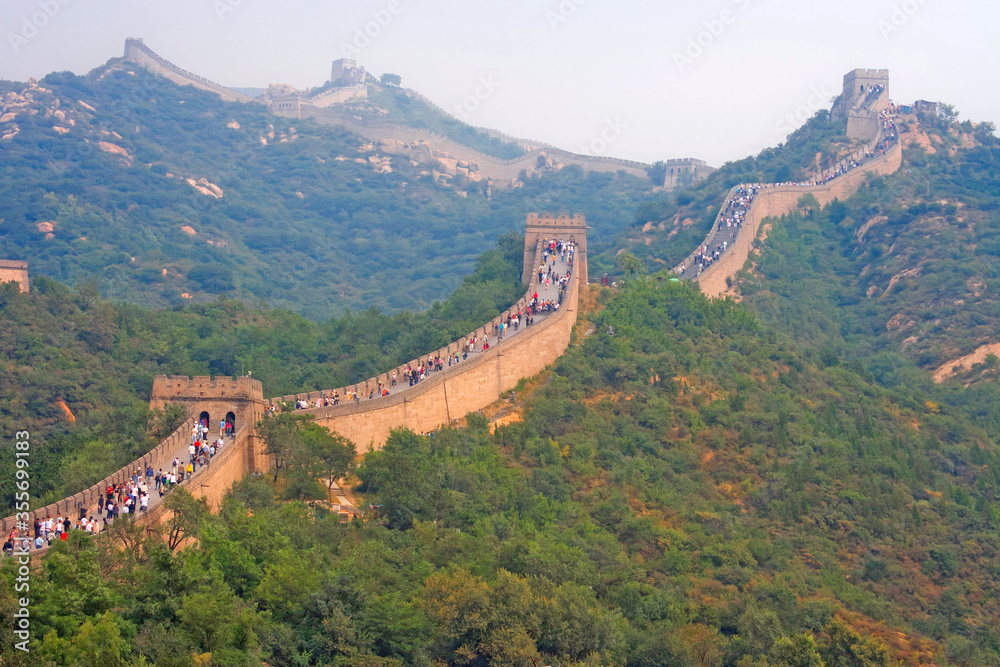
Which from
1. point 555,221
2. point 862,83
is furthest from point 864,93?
point 555,221

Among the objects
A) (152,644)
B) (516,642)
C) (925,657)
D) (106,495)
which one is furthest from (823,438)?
(152,644)

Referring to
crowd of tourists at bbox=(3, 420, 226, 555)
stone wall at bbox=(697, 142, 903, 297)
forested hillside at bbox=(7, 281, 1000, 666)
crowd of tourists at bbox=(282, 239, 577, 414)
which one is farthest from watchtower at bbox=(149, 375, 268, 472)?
stone wall at bbox=(697, 142, 903, 297)

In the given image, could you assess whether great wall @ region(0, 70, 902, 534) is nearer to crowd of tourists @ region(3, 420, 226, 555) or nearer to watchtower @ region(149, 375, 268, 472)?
watchtower @ region(149, 375, 268, 472)

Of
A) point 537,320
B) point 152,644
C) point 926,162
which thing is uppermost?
point 926,162

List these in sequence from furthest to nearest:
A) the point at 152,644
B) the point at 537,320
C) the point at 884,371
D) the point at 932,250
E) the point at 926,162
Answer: the point at 926,162 → the point at 932,250 → the point at 884,371 → the point at 537,320 → the point at 152,644

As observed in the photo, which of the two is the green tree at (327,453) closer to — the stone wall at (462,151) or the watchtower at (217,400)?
the watchtower at (217,400)

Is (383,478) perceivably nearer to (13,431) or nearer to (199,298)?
(13,431)

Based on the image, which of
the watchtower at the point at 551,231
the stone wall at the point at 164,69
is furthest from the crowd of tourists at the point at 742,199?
the stone wall at the point at 164,69
